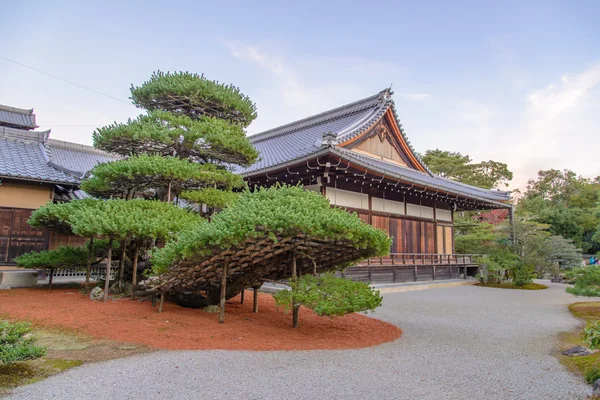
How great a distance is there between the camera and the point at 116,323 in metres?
6.04

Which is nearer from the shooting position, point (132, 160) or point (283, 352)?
point (283, 352)

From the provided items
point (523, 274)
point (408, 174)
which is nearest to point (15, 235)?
point (408, 174)

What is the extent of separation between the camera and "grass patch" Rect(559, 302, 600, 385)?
Result: 4035mm

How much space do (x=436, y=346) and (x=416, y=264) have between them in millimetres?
9834

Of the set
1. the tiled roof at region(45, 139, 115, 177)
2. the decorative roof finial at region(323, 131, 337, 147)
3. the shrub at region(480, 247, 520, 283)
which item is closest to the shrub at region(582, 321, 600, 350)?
the decorative roof finial at region(323, 131, 337, 147)

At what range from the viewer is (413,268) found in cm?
1506

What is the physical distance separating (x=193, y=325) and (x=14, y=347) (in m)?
2.69

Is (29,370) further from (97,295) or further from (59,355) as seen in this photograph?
(97,295)

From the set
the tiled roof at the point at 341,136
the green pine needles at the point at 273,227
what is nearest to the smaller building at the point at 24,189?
the tiled roof at the point at 341,136

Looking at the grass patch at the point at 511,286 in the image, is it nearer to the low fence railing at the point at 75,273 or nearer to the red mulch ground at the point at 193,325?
the red mulch ground at the point at 193,325

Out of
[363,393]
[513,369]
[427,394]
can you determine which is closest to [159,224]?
[363,393]

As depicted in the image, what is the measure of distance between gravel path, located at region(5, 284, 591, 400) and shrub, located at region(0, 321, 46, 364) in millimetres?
295

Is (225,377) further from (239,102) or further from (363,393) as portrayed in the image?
(239,102)

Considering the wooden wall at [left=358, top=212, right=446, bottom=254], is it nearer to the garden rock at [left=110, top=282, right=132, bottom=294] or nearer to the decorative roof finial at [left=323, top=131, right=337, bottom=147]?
the decorative roof finial at [left=323, top=131, right=337, bottom=147]
